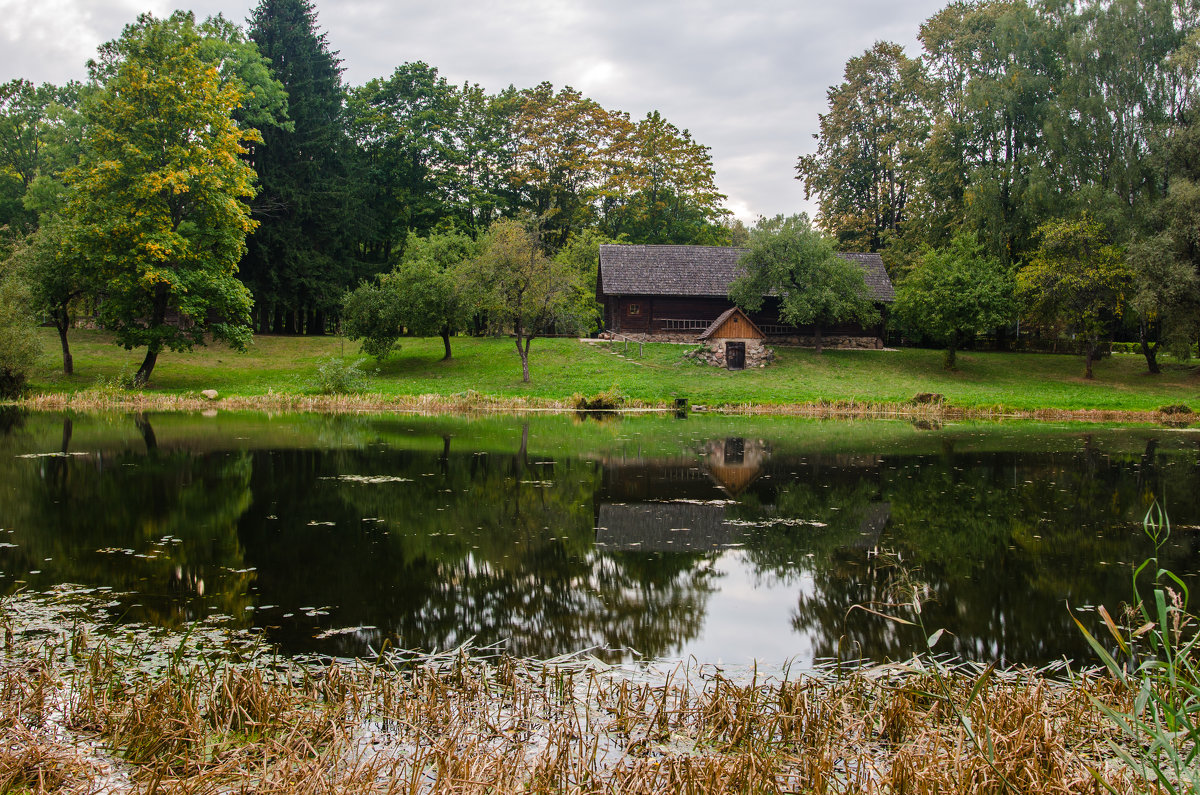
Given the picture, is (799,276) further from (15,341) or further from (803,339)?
(15,341)

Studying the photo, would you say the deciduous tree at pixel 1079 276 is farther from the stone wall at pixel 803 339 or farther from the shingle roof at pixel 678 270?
the stone wall at pixel 803 339

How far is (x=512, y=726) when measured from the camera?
4.84m

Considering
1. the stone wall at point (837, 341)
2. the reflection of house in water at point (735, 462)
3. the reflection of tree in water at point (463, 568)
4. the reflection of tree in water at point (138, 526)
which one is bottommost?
the reflection of house in water at point (735, 462)

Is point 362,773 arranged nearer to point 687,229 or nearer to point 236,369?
point 236,369

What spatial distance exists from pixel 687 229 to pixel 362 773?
57727 millimetres

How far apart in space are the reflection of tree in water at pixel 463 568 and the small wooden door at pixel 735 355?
2629cm

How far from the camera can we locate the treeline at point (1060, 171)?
3525 centimetres

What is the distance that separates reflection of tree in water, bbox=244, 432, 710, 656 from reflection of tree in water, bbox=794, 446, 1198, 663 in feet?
5.29

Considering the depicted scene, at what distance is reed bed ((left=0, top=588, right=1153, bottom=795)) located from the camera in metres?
4.07

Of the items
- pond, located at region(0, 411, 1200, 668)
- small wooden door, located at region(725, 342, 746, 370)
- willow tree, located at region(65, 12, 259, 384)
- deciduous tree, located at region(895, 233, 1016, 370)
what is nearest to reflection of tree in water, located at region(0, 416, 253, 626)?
pond, located at region(0, 411, 1200, 668)

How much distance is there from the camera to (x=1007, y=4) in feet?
142

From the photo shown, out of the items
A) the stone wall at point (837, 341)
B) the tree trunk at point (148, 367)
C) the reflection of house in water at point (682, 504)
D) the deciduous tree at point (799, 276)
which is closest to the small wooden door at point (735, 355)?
the deciduous tree at point (799, 276)

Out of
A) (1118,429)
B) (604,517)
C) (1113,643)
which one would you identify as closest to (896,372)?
(1118,429)

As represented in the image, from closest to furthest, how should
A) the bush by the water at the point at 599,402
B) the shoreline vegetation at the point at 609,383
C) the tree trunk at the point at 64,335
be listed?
the shoreline vegetation at the point at 609,383 < the bush by the water at the point at 599,402 < the tree trunk at the point at 64,335
